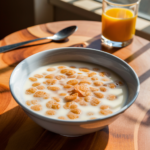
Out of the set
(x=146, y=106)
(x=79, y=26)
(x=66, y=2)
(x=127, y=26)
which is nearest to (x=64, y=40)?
(x=79, y=26)

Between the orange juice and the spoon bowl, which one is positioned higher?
the orange juice

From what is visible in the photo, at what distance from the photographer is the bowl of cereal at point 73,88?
444mm

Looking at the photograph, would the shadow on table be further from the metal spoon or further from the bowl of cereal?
the metal spoon

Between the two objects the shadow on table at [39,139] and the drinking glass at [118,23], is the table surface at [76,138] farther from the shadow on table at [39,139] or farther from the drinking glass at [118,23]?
the drinking glass at [118,23]

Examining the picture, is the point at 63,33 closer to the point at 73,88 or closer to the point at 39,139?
the point at 73,88

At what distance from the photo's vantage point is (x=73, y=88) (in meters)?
A: 0.57

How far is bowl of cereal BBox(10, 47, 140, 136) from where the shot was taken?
0.44m

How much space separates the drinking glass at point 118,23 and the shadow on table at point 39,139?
20.4 inches

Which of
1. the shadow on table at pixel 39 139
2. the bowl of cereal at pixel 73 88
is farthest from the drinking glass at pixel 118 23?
the shadow on table at pixel 39 139

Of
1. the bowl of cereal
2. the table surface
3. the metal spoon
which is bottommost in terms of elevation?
the table surface

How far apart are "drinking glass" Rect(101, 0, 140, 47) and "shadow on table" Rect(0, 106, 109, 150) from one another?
1.70 feet

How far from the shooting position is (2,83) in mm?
713

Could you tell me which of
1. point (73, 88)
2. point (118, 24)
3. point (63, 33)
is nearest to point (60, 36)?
point (63, 33)

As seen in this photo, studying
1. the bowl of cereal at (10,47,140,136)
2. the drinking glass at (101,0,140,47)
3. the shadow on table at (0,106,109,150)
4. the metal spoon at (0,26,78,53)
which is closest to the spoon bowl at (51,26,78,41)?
the metal spoon at (0,26,78,53)
